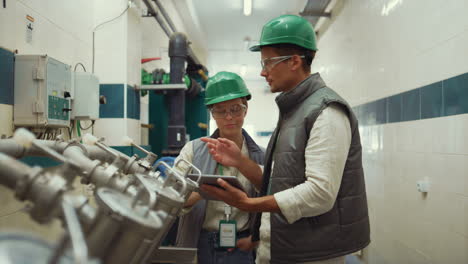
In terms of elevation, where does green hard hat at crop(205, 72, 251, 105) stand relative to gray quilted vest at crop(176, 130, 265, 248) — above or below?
above

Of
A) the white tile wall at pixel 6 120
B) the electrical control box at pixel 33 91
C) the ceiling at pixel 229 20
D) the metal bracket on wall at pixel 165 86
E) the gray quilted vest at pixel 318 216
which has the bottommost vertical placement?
the gray quilted vest at pixel 318 216

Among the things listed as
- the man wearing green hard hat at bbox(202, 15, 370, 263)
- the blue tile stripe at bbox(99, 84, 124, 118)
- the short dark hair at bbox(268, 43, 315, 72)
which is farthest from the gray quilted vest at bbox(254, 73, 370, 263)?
the blue tile stripe at bbox(99, 84, 124, 118)

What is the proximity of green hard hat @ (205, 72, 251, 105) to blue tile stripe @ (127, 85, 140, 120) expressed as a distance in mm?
1339

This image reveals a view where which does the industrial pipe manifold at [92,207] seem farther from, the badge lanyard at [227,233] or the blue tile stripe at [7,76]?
the blue tile stripe at [7,76]

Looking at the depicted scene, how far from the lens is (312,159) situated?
122cm

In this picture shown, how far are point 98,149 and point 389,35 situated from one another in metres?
2.65

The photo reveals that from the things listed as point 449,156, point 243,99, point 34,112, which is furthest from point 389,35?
point 34,112

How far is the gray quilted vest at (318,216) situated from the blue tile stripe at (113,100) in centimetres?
191

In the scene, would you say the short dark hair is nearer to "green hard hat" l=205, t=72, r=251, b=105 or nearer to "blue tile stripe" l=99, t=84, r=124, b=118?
"green hard hat" l=205, t=72, r=251, b=105

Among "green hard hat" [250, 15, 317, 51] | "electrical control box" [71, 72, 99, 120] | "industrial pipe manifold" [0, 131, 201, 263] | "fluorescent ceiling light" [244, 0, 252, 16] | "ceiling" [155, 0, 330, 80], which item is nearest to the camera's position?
"industrial pipe manifold" [0, 131, 201, 263]

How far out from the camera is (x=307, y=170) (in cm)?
123

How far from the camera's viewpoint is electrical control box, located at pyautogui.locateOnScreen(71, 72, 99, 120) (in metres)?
2.21

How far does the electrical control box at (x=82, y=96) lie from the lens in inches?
86.8

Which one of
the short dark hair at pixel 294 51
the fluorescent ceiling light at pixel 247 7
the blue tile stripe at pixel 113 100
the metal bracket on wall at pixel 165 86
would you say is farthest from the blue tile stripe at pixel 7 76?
the fluorescent ceiling light at pixel 247 7
